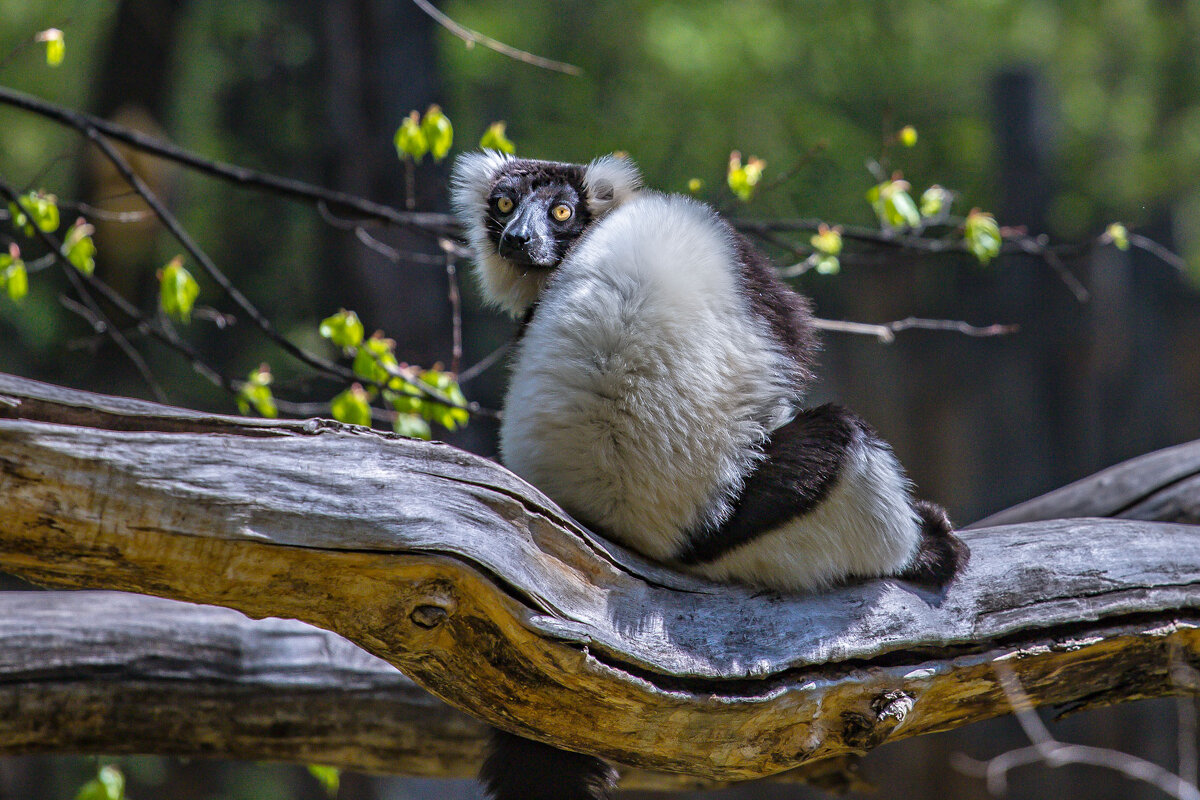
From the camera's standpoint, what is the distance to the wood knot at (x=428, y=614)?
96.7 inches

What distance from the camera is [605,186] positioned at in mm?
3840

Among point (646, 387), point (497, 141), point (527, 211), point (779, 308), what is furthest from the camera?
point (497, 141)

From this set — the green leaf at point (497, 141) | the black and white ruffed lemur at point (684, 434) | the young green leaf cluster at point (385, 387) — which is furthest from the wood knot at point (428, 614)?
the green leaf at point (497, 141)

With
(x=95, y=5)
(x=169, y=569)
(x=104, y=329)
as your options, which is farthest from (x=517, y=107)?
(x=169, y=569)

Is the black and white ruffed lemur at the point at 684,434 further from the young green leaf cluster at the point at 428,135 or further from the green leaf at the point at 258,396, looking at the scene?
the green leaf at the point at 258,396

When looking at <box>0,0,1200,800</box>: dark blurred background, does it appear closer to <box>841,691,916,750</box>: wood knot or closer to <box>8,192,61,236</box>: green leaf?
<box>8,192,61,236</box>: green leaf

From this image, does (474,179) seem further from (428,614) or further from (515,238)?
(428,614)

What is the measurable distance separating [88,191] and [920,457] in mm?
8774

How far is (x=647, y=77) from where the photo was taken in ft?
41.2

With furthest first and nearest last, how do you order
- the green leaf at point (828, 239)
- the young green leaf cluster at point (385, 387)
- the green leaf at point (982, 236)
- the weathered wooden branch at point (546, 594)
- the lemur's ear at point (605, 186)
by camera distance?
the green leaf at point (828, 239) → the green leaf at point (982, 236) → the young green leaf cluster at point (385, 387) → the lemur's ear at point (605, 186) → the weathered wooden branch at point (546, 594)

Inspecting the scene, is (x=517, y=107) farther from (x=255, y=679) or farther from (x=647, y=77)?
(x=255, y=679)

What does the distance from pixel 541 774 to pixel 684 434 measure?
1.15 metres

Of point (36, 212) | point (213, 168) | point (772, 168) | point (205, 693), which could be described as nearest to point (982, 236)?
point (213, 168)

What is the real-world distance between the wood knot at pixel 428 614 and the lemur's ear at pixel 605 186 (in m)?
1.93
